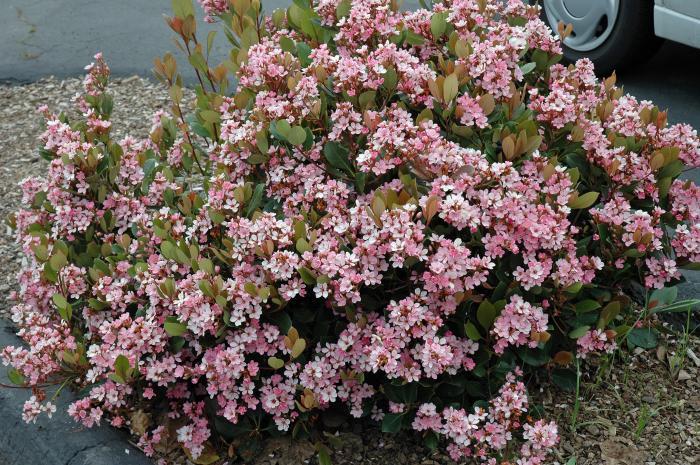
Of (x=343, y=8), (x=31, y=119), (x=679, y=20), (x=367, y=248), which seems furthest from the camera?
(x=31, y=119)

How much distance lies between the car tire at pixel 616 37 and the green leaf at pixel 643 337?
10.0 feet

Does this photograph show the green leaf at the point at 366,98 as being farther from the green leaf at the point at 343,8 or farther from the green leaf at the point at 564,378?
the green leaf at the point at 564,378

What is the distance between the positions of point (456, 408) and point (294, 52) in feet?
5.02

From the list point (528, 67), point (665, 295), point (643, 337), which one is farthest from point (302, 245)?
point (665, 295)

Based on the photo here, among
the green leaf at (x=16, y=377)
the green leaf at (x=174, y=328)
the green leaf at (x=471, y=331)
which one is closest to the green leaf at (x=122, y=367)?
the green leaf at (x=174, y=328)

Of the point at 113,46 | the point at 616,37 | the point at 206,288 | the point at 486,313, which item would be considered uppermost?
the point at 206,288

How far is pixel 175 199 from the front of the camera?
314 cm

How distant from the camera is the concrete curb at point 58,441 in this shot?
2.76 meters

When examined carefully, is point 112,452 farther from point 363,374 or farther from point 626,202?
point 626,202

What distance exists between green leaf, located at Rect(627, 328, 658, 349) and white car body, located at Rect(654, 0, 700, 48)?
2.65 meters

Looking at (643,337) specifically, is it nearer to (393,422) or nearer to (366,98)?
(393,422)

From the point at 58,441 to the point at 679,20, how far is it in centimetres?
407

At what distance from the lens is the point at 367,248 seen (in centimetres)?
244

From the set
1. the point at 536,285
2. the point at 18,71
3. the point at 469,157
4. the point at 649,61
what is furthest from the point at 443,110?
the point at 18,71
